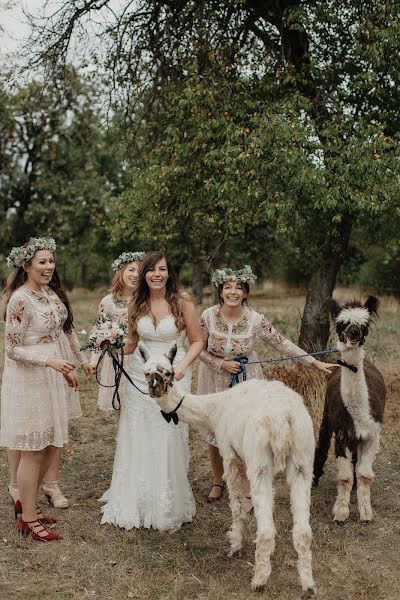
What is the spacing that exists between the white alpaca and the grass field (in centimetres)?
27

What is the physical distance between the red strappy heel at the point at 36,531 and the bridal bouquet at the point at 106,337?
4.61 feet

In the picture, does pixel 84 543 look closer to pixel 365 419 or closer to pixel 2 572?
pixel 2 572

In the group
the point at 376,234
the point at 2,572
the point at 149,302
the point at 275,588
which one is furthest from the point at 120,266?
the point at 376,234

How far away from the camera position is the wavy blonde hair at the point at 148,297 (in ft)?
16.1

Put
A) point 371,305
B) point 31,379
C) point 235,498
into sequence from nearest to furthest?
point 235,498 < point 31,379 < point 371,305

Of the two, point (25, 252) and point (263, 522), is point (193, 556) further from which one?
point (25, 252)

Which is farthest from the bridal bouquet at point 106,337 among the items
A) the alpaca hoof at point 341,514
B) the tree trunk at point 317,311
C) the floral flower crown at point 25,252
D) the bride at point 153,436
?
the tree trunk at point 317,311

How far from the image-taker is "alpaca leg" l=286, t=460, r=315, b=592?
3.74 meters

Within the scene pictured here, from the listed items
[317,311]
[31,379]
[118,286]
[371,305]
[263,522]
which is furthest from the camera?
[317,311]

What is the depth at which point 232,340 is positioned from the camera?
5199 millimetres

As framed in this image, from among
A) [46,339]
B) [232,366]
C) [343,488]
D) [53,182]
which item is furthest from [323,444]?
[53,182]

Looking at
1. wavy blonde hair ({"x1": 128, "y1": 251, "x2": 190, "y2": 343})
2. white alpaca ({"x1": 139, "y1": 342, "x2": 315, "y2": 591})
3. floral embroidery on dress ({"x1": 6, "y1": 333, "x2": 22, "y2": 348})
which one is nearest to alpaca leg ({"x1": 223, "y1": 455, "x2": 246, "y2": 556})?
white alpaca ({"x1": 139, "y1": 342, "x2": 315, "y2": 591})

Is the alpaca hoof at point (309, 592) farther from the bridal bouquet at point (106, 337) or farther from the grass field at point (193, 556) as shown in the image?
the bridal bouquet at point (106, 337)

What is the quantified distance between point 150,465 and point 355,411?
1.70 meters
